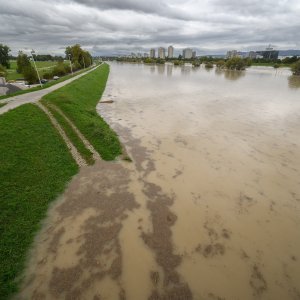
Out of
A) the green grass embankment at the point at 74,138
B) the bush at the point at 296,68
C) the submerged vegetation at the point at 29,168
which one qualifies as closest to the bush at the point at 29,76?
→ the submerged vegetation at the point at 29,168

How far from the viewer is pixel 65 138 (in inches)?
568

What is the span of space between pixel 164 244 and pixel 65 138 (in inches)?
422

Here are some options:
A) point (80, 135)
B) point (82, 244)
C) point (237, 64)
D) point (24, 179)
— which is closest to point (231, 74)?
point (237, 64)

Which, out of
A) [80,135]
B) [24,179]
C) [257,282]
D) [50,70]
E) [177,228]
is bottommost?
[257,282]

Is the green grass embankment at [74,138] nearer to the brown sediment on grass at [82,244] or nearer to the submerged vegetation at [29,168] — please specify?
the submerged vegetation at [29,168]

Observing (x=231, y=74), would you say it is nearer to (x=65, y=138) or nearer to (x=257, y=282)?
(x=65, y=138)

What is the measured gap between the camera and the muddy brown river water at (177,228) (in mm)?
5926

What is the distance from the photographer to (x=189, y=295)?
571 centimetres

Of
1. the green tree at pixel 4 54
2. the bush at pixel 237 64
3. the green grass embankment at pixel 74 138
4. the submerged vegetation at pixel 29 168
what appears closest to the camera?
the submerged vegetation at pixel 29 168

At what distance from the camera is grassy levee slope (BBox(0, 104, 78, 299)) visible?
6367 millimetres

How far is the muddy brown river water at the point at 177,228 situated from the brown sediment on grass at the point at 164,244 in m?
0.03

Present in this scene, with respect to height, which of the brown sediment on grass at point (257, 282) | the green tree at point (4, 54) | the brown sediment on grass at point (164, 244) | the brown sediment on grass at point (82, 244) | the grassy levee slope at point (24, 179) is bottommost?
the brown sediment on grass at point (257, 282)

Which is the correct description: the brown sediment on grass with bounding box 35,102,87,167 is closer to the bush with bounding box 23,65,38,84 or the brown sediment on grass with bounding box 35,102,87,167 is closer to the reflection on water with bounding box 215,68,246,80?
the bush with bounding box 23,65,38,84

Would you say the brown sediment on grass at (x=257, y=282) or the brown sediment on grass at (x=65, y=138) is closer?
the brown sediment on grass at (x=257, y=282)
